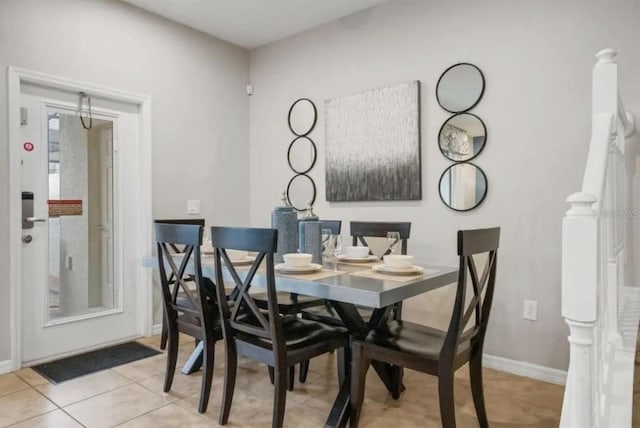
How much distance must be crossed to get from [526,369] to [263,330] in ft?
5.85

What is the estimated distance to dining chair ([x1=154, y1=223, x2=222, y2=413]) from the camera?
2.12 m

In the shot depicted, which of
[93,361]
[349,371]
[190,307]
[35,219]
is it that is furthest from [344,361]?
[35,219]

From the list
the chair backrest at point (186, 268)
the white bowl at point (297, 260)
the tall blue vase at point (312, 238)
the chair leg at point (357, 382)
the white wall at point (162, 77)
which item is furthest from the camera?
the white wall at point (162, 77)

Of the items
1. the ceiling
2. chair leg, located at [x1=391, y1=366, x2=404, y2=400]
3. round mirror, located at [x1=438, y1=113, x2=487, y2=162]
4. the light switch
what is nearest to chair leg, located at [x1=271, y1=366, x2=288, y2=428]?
chair leg, located at [x1=391, y1=366, x2=404, y2=400]

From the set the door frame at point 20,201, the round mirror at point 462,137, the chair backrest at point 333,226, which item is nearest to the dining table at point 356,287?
the chair backrest at point 333,226

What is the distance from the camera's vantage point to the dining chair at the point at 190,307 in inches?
83.5

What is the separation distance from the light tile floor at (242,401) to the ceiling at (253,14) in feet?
Answer: 8.94

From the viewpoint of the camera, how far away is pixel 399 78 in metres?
3.17

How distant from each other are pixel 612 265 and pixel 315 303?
166cm

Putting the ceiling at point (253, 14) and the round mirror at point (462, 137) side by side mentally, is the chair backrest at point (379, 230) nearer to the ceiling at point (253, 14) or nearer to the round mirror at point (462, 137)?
the round mirror at point (462, 137)

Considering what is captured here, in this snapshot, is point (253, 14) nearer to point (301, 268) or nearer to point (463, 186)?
point (463, 186)

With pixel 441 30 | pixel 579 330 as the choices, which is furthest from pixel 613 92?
pixel 441 30

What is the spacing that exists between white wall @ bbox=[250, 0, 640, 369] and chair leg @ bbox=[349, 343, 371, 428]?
129 cm

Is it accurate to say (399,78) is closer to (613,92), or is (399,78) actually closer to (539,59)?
(539,59)
